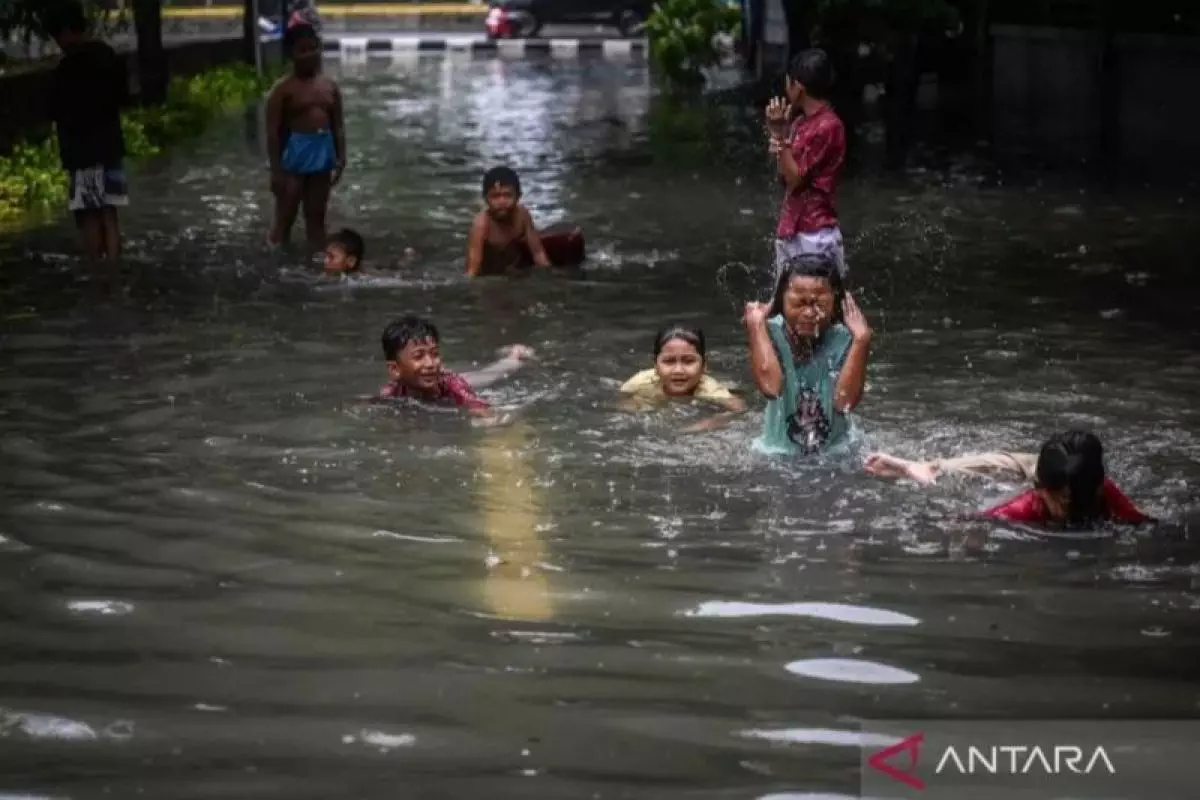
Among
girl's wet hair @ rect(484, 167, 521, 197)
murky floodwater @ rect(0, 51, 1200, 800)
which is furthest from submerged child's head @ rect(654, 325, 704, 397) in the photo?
girl's wet hair @ rect(484, 167, 521, 197)

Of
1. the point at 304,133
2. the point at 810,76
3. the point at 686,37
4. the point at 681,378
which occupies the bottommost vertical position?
the point at 681,378

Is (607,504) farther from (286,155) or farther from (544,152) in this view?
(544,152)

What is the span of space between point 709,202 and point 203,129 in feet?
38.2

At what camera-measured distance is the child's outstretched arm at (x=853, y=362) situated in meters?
8.12

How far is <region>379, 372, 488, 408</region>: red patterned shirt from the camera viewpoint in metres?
9.85

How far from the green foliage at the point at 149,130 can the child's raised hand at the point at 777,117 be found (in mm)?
9473

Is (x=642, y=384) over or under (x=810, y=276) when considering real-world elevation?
under

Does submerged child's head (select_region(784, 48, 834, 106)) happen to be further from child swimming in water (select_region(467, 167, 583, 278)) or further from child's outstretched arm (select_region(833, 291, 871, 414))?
child swimming in water (select_region(467, 167, 583, 278))

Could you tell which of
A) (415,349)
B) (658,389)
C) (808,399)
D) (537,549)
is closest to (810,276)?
(808,399)

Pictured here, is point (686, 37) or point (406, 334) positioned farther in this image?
point (686, 37)

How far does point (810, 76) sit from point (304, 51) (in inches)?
225

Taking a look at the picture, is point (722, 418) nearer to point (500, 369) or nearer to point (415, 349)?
point (415, 349)

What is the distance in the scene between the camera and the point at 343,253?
14281 millimetres

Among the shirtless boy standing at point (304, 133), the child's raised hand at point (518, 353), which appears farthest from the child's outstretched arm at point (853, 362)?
the shirtless boy standing at point (304, 133)
